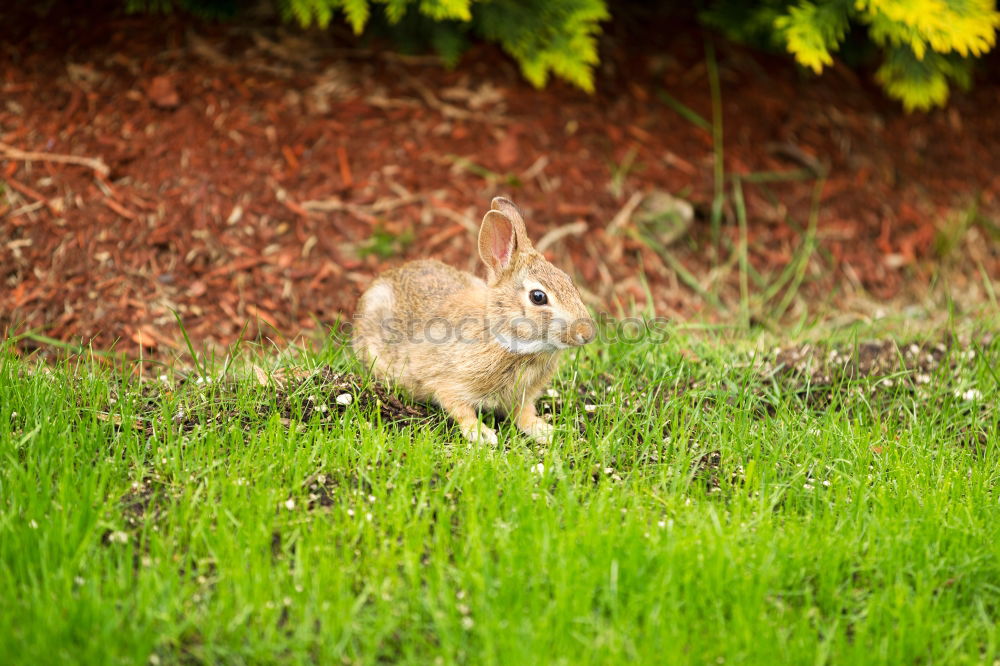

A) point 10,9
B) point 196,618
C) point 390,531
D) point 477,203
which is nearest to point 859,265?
point 477,203

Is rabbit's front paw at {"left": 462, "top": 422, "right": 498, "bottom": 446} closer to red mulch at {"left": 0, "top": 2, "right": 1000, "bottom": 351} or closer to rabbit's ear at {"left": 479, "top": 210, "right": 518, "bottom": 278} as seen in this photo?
rabbit's ear at {"left": 479, "top": 210, "right": 518, "bottom": 278}

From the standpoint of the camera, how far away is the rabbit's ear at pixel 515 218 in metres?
5.01

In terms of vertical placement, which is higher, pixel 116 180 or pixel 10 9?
pixel 10 9

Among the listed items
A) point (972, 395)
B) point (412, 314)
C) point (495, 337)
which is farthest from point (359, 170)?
point (972, 395)

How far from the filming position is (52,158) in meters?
6.91

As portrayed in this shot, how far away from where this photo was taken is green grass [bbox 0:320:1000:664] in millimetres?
3488

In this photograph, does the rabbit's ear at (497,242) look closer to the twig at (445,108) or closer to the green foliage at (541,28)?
the green foliage at (541,28)

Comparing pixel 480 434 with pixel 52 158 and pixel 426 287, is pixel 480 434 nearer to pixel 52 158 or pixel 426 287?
pixel 426 287

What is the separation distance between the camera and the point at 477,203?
24.6 feet

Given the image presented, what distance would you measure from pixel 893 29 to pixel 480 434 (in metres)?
4.13

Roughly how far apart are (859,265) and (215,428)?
5.52m

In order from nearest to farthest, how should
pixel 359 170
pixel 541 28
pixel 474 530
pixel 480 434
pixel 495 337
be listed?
pixel 474 530
pixel 480 434
pixel 495 337
pixel 541 28
pixel 359 170

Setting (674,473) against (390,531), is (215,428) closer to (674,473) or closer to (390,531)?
(390,531)

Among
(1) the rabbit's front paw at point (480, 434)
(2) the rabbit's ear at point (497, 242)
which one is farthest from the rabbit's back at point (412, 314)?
(1) the rabbit's front paw at point (480, 434)
